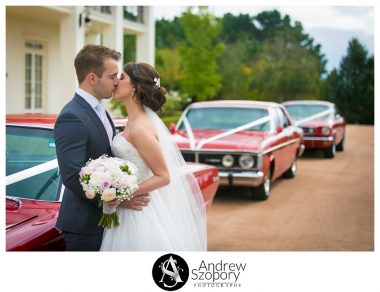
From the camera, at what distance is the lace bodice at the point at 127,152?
10.8 ft

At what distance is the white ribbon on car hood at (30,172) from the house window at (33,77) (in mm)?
10615

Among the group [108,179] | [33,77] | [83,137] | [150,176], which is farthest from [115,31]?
[108,179]

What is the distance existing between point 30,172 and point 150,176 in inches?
34.6

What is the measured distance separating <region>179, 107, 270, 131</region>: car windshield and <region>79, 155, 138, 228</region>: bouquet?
601cm

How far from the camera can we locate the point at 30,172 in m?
3.76

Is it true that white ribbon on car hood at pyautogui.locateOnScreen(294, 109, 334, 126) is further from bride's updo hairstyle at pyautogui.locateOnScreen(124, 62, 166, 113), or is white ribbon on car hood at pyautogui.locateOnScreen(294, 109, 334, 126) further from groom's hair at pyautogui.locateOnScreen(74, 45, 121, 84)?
groom's hair at pyautogui.locateOnScreen(74, 45, 121, 84)

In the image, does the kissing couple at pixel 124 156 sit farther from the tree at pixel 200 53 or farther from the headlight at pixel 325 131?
the tree at pixel 200 53

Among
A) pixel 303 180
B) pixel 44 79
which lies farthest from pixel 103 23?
pixel 303 180

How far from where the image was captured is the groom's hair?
3.12m

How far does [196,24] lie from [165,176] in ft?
90.2

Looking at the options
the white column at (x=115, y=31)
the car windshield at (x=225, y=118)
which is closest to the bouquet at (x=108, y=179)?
the car windshield at (x=225, y=118)

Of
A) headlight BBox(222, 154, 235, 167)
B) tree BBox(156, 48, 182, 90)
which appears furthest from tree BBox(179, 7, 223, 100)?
headlight BBox(222, 154, 235, 167)

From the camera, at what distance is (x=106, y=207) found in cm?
313
